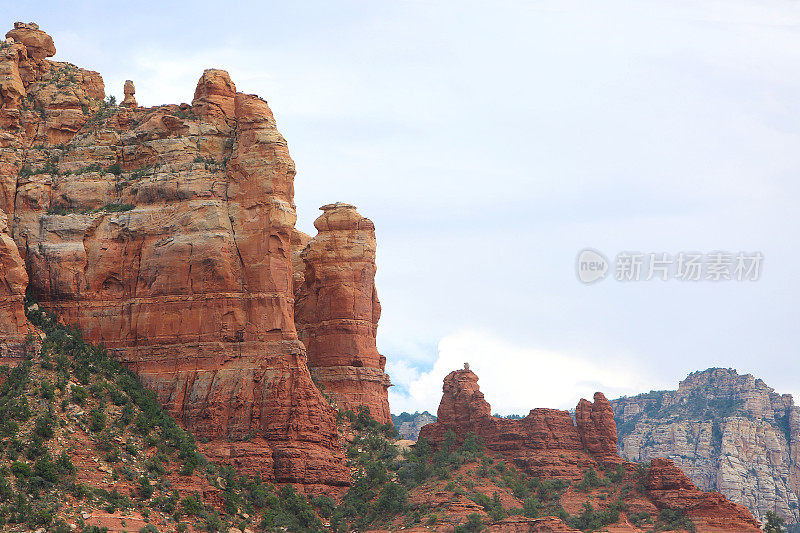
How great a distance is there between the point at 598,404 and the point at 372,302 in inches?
954

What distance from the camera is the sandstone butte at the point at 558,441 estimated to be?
103750mm

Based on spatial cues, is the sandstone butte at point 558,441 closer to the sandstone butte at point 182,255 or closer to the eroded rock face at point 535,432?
the eroded rock face at point 535,432

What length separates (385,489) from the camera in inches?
4163

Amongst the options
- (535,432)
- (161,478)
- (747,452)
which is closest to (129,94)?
(161,478)

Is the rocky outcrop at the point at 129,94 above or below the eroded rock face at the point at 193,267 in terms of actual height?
above

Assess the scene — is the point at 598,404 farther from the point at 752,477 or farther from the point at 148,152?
the point at 752,477

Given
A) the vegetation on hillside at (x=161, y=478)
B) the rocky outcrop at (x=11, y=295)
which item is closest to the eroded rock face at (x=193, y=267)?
the rocky outcrop at (x=11, y=295)

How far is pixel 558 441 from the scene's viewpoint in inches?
4385

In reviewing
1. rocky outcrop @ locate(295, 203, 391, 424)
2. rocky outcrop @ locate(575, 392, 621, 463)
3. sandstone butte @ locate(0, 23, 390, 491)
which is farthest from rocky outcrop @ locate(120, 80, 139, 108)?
rocky outcrop @ locate(575, 392, 621, 463)

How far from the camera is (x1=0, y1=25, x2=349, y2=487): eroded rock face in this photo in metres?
104

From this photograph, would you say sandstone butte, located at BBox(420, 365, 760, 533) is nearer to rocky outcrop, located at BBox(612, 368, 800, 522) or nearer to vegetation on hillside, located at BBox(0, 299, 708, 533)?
vegetation on hillside, located at BBox(0, 299, 708, 533)

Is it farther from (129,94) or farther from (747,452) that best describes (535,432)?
(747,452)

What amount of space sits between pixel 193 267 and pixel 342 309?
1934cm

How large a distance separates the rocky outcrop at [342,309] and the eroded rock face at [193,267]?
1231 centimetres
